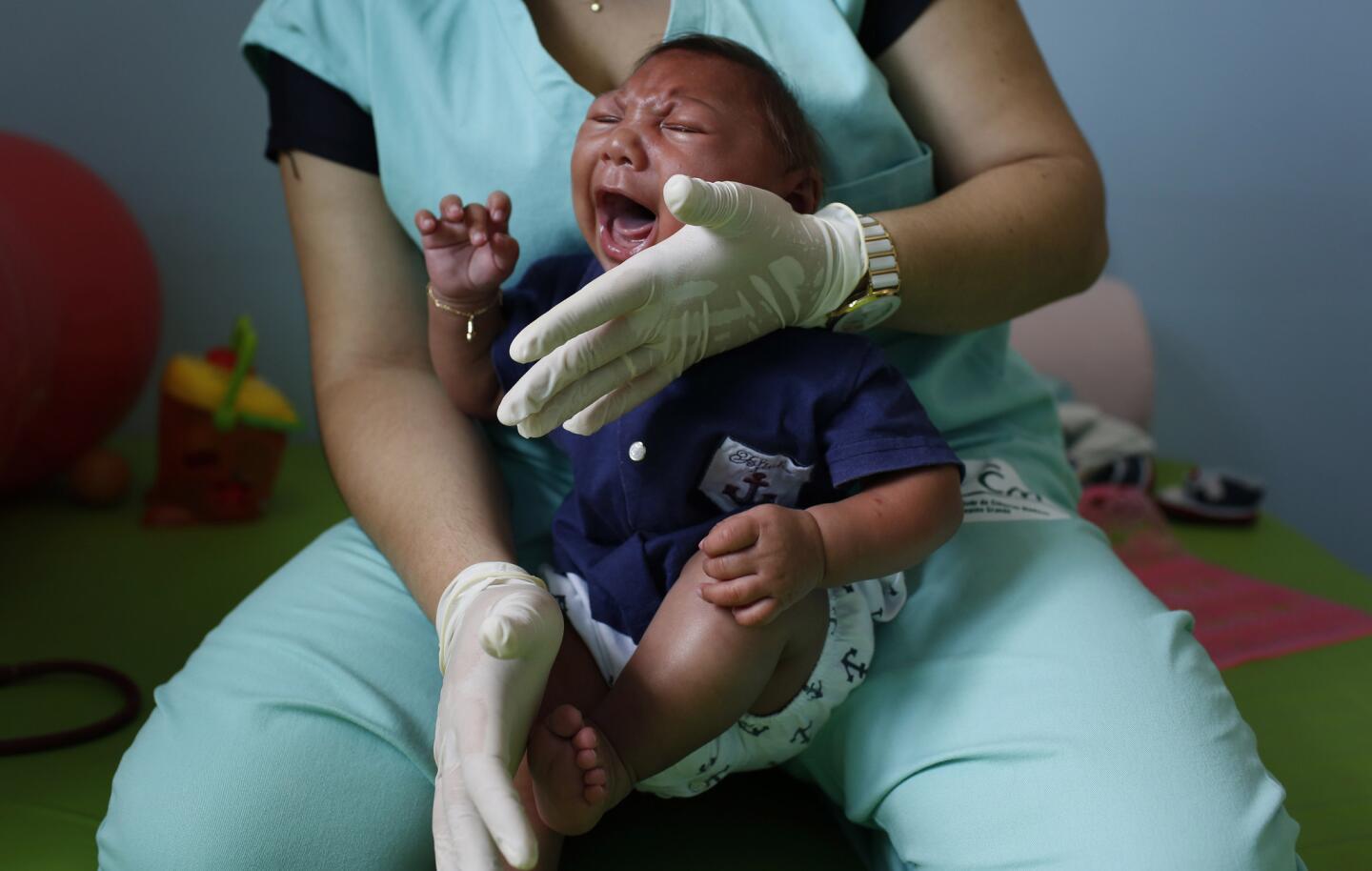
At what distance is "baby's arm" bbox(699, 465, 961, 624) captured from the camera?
661mm

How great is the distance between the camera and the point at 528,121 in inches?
36.8

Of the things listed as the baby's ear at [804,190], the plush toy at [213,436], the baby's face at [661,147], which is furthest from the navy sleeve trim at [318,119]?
the plush toy at [213,436]

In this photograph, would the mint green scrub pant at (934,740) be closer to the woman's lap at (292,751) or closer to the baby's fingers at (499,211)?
the woman's lap at (292,751)

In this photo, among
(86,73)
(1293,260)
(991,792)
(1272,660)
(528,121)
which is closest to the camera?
(991,792)

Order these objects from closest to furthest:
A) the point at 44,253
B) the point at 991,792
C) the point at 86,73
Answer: the point at 991,792, the point at 44,253, the point at 86,73

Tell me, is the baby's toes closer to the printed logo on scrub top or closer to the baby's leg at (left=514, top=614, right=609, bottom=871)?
the baby's leg at (left=514, top=614, right=609, bottom=871)

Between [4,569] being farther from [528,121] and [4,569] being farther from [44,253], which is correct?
[528,121]

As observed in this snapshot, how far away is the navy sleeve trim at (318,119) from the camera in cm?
102

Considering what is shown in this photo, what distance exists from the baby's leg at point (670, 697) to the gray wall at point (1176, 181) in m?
1.50

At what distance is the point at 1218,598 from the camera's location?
1.43m

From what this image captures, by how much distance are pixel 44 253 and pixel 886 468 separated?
117cm

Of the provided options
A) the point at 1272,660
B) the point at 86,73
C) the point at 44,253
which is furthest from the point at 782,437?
the point at 86,73

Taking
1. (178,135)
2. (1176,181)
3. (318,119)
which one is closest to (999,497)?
(318,119)

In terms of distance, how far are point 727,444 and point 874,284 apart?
5.8 inches
